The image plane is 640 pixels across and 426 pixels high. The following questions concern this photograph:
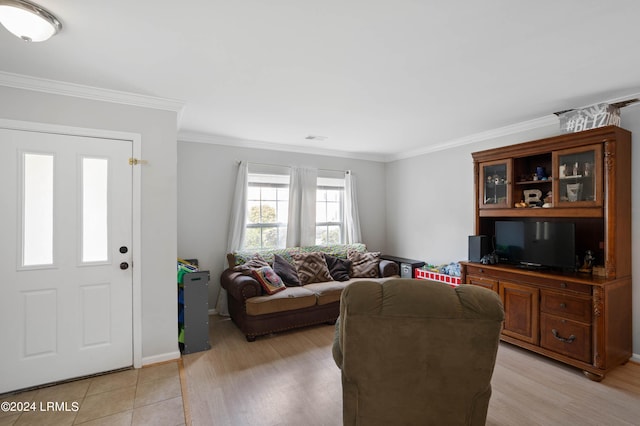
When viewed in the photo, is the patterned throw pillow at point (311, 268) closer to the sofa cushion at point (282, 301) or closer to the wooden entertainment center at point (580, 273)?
the sofa cushion at point (282, 301)

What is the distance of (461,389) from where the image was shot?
4.96ft

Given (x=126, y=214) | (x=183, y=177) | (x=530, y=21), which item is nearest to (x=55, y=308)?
(x=126, y=214)

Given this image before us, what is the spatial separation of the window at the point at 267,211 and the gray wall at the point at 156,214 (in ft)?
5.44

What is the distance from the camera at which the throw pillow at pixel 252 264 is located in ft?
12.6

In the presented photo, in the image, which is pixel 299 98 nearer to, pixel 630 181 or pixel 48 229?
pixel 48 229

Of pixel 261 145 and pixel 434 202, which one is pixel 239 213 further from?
pixel 434 202

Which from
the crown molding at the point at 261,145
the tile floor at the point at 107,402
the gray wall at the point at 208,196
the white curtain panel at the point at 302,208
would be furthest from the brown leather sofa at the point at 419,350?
the crown molding at the point at 261,145

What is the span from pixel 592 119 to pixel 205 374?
428 cm

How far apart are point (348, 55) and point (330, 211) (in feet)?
11.5

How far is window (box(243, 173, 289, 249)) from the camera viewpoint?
184 inches

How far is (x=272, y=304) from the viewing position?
3.50 metres

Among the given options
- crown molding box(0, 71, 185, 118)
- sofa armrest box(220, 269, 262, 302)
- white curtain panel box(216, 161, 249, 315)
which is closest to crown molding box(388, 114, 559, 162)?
white curtain panel box(216, 161, 249, 315)

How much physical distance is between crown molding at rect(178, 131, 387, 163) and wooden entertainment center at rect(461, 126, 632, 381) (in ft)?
8.46

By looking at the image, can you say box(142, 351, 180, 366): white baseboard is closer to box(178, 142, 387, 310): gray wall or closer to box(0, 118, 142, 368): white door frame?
box(0, 118, 142, 368): white door frame
